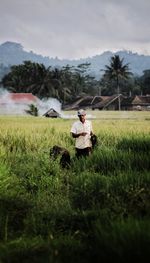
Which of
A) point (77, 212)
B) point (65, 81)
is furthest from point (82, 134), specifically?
point (65, 81)

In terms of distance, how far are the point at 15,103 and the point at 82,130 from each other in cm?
4644

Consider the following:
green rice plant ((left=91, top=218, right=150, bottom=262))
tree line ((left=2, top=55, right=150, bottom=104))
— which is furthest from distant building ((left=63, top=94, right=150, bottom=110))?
green rice plant ((left=91, top=218, right=150, bottom=262))

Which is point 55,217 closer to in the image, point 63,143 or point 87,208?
point 87,208

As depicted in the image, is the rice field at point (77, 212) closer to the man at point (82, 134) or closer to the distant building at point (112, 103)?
the man at point (82, 134)

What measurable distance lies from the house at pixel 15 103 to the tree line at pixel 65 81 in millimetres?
7344

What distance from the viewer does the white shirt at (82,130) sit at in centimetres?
945

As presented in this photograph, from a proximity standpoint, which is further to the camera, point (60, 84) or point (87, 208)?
point (60, 84)

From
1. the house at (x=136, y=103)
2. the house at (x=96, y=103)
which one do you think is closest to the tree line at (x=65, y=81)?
the house at (x=96, y=103)

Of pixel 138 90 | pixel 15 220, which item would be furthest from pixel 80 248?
pixel 138 90

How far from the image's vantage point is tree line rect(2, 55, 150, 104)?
64.2 meters

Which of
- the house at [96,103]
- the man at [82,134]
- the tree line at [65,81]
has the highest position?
the tree line at [65,81]

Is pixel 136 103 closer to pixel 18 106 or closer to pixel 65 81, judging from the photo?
pixel 65 81

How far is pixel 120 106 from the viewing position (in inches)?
2894

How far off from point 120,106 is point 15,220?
224 ft
